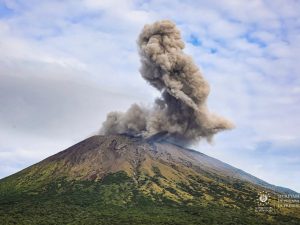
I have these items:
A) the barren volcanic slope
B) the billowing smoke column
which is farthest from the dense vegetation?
the billowing smoke column

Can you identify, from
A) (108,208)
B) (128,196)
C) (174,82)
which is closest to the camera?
(108,208)

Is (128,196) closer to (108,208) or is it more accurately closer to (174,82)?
(108,208)

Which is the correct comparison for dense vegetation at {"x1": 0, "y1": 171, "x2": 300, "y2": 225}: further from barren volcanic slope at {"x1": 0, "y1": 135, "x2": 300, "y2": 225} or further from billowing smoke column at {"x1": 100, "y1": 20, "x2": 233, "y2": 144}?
billowing smoke column at {"x1": 100, "y1": 20, "x2": 233, "y2": 144}

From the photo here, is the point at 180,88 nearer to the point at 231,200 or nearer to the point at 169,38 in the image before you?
the point at 169,38

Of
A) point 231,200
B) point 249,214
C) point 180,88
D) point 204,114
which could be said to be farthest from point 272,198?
point 180,88

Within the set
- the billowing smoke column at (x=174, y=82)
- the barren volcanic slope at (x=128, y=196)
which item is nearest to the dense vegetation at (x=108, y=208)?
the barren volcanic slope at (x=128, y=196)

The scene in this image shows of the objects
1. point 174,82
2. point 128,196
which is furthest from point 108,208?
point 174,82
